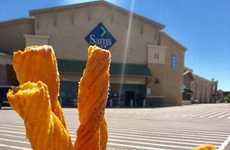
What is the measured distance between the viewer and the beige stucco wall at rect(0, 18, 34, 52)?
136ft

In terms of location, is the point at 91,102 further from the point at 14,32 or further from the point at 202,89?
the point at 202,89

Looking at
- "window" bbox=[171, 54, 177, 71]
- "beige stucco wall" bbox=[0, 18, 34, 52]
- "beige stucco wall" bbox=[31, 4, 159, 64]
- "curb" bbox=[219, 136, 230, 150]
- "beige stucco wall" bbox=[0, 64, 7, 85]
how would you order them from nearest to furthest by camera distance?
"curb" bbox=[219, 136, 230, 150] < "beige stucco wall" bbox=[0, 64, 7, 85] < "beige stucco wall" bbox=[0, 18, 34, 52] < "beige stucco wall" bbox=[31, 4, 159, 64] < "window" bbox=[171, 54, 177, 71]

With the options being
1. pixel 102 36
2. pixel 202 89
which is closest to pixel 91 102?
pixel 102 36

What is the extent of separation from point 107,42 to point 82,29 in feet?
10.1

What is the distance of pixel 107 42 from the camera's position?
4112cm

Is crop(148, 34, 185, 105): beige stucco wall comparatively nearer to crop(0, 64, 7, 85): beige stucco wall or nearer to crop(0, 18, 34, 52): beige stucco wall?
crop(0, 18, 34, 52): beige stucco wall

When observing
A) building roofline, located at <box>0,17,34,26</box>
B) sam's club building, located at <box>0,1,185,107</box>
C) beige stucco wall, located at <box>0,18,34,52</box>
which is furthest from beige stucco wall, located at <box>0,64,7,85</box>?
building roofline, located at <box>0,17,34,26</box>

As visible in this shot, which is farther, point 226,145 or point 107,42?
point 107,42

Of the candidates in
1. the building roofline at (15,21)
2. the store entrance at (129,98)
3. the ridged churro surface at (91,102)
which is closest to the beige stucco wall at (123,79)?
the store entrance at (129,98)

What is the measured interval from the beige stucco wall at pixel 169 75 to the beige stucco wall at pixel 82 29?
2.50m

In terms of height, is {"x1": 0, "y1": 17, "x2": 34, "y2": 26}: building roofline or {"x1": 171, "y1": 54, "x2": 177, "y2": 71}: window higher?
{"x1": 0, "y1": 17, "x2": 34, "y2": 26}: building roofline

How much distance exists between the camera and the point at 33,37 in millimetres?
40594

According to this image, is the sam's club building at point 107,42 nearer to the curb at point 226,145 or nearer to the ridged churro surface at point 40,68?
the curb at point 226,145

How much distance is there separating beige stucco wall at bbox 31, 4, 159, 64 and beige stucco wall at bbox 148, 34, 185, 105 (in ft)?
8.22
